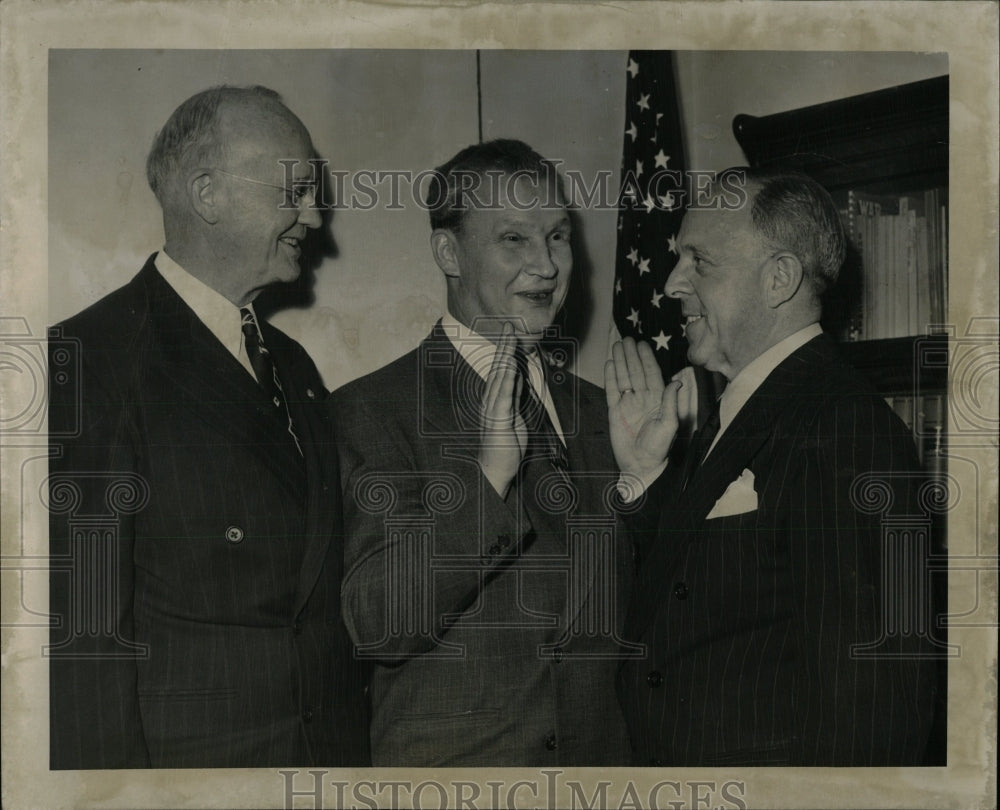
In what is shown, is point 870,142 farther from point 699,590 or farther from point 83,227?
point 83,227

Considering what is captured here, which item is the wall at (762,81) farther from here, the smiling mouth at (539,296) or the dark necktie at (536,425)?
the dark necktie at (536,425)

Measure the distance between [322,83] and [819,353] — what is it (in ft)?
6.11

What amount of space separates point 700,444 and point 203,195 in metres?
1.82

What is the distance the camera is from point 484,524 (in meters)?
3.38

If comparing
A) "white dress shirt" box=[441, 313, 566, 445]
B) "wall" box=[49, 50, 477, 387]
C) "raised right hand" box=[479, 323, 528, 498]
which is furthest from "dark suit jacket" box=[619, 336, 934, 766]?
"wall" box=[49, 50, 477, 387]

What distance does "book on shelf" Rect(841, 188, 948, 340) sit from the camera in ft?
11.3

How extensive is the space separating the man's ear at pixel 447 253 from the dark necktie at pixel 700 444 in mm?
948

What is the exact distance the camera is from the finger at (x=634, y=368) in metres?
3.45

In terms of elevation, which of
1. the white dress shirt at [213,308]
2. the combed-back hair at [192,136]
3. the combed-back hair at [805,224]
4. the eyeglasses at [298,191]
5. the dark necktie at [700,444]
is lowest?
the dark necktie at [700,444]

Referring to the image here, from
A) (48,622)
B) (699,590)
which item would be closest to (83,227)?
(48,622)

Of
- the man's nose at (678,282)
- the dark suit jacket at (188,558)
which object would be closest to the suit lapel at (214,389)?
the dark suit jacket at (188,558)

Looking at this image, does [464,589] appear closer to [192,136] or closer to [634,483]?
[634,483]

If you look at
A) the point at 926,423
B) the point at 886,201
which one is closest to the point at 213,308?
the point at 886,201

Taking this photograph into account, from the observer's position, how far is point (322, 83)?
345cm
